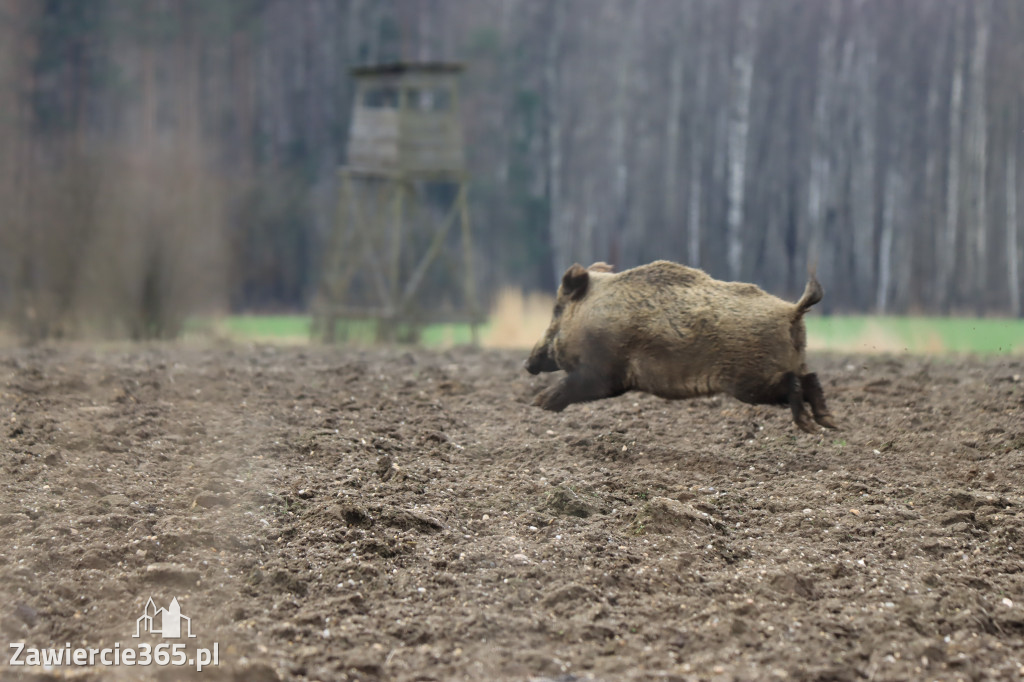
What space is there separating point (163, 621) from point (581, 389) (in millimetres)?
2282

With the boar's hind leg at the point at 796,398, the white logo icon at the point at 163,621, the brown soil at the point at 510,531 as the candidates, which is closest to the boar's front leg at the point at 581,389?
the brown soil at the point at 510,531

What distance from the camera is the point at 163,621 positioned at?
3.24 metres

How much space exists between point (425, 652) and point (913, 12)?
16827 mm

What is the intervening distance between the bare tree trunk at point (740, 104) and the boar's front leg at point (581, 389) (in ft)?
43.0

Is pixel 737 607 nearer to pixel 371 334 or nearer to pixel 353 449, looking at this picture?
pixel 353 449

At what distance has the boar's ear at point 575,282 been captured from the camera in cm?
492

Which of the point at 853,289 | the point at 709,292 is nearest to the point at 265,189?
the point at 853,289

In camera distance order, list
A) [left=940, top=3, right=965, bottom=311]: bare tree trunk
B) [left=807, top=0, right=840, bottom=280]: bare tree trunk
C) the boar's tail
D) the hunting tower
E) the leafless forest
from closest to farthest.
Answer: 1. the boar's tail
2. the leafless forest
3. the hunting tower
4. [left=940, top=3, right=965, bottom=311]: bare tree trunk
5. [left=807, top=0, right=840, bottom=280]: bare tree trunk

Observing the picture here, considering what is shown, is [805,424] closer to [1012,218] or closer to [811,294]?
[811,294]

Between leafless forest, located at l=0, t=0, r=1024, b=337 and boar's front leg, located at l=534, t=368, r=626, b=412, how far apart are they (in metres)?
7.18

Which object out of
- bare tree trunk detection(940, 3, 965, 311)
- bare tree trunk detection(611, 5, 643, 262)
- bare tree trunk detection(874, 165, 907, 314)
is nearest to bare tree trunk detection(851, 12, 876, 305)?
bare tree trunk detection(874, 165, 907, 314)

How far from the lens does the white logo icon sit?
10.5ft

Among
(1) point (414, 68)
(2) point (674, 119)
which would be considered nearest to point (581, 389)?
(1) point (414, 68)

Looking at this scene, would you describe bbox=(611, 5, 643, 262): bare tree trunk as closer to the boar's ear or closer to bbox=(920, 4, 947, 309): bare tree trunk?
bbox=(920, 4, 947, 309): bare tree trunk
